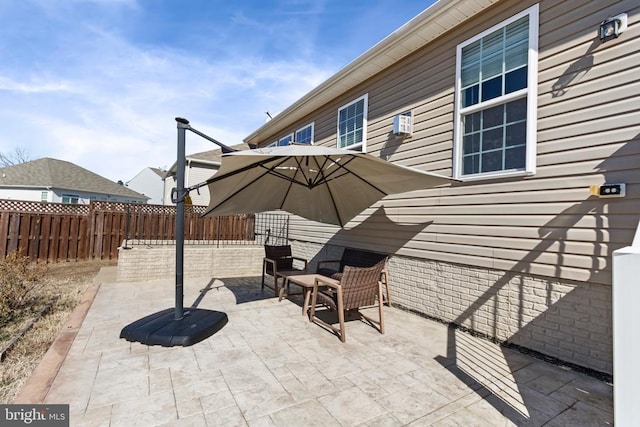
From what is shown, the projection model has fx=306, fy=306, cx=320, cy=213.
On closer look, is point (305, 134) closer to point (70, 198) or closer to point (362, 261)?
point (362, 261)

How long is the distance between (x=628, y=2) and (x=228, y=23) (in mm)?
7488

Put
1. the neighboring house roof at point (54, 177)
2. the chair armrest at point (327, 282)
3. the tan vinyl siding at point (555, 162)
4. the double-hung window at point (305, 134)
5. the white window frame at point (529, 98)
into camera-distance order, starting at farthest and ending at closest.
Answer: the neighboring house roof at point (54, 177) < the double-hung window at point (305, 134) < the chair armrest at point (327, 282) < the white window frame at point (529, 98) < the tan vinyl siding at point (555, 162)

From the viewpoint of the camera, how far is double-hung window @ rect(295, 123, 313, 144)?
7.91m

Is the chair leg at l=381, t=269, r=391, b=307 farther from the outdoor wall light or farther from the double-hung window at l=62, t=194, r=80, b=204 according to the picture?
the double-hung window at l=62, t=194, r=80, b=204

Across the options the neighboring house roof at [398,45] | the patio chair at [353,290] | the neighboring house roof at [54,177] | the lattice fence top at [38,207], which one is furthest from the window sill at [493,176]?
the neighboring house roof at [54,177]

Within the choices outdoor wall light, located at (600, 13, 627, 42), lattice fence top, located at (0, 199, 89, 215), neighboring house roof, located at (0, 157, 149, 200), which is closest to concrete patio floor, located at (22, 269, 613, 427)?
outdoor wall light, located at (600, 13, 627, 42)

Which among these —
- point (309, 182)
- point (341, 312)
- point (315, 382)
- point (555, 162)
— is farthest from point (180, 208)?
point (555, 162)

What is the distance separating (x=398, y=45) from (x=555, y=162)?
2.92m

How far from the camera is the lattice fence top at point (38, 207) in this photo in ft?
29.3

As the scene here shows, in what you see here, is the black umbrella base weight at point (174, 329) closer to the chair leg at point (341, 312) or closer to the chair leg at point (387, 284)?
the chair leg at point (341, 312)

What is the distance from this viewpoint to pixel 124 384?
243 cm

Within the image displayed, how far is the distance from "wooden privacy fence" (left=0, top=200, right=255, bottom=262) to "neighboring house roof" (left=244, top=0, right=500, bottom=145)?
507 centimetres

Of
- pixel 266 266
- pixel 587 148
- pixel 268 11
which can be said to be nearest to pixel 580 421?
pixel 587 148

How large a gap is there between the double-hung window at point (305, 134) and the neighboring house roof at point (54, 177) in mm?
19006
